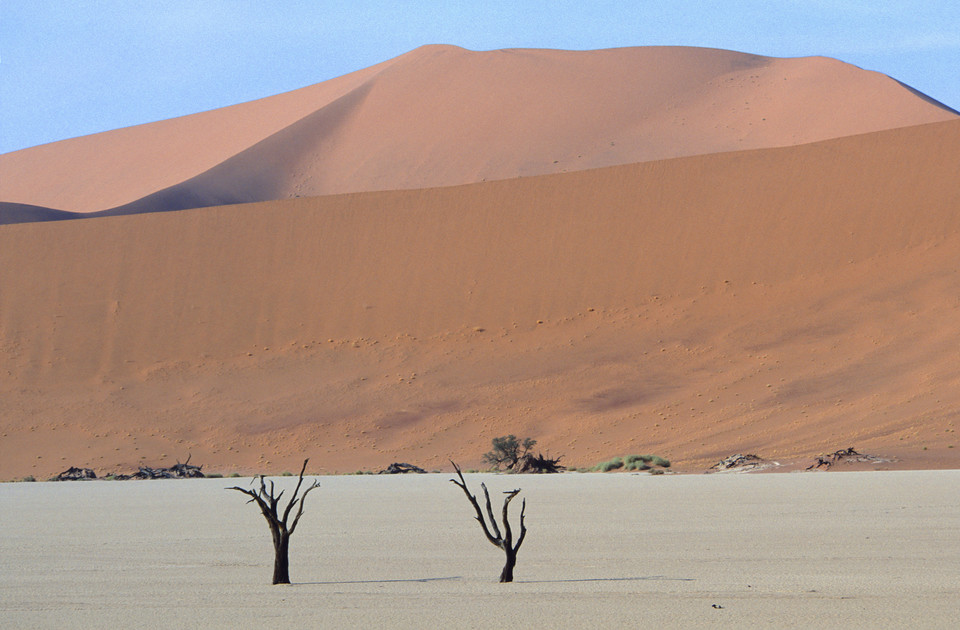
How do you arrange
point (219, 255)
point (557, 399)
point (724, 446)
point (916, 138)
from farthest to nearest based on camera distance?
point (219, 255), point (916, 138), point (557, 399), point (724, 446)

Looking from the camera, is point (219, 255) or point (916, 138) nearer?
point (916, 138)

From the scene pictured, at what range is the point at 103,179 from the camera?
213 ft

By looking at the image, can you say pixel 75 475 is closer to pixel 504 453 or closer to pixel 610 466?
pixel 504 453

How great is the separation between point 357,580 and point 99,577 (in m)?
1.70

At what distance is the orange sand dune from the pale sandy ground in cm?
1200

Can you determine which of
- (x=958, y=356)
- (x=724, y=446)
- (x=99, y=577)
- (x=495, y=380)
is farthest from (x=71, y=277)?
(x=99, y=577)

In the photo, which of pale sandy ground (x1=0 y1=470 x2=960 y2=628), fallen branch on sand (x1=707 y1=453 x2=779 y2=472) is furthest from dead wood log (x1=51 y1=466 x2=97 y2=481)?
fallen branch on sand (x1=707 y1=453 x2=779 y2=472)

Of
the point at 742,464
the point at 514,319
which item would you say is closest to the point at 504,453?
the point at 742,464

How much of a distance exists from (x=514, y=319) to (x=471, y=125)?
26.6 metres

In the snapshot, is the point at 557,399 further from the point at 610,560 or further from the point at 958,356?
the point at 610,560

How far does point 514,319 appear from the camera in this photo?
34469 mm

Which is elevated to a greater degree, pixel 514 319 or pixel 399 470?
pixel 514 319

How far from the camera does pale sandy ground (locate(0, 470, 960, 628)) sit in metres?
5.57

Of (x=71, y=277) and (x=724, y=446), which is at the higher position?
(x=71, y=277)
